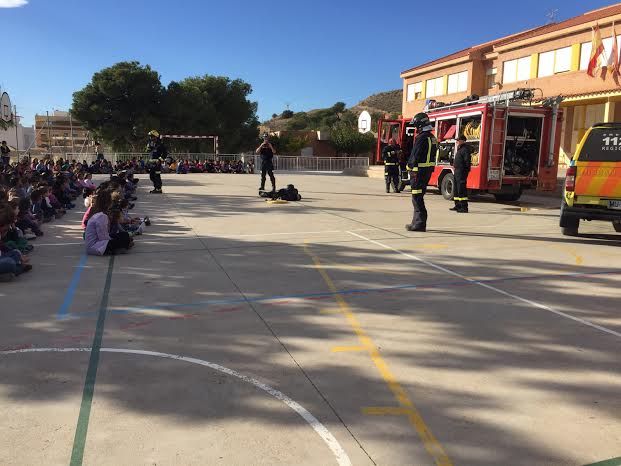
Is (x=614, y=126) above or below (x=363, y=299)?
above

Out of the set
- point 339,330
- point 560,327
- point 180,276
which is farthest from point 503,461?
point 180,276

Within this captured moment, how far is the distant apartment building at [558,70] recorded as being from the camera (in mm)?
23844

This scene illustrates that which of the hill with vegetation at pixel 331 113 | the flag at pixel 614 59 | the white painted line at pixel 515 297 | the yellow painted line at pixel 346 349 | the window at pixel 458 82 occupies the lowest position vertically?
the yellow painted line at pixel 346 349

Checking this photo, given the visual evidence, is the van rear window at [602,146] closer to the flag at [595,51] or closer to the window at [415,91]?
the flag at [595,51]

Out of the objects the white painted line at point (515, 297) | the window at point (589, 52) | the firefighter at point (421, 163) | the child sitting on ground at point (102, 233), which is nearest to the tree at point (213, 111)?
the window at point (589, 52)

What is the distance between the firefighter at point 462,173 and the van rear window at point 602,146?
3.89m

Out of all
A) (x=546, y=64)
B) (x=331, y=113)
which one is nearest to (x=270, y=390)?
(x=546, y=64)

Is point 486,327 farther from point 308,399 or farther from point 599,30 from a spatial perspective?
point 599,30

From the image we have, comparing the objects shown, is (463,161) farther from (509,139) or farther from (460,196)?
(509,139)

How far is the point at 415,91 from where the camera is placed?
40438 millimetres

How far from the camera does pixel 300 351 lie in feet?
13.9

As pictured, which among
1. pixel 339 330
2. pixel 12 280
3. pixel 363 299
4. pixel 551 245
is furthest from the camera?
pixel 551 245

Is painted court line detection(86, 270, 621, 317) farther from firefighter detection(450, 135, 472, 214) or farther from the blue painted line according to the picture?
firefighter detection(450, 135, 472, 214)

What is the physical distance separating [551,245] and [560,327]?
4445 mm
